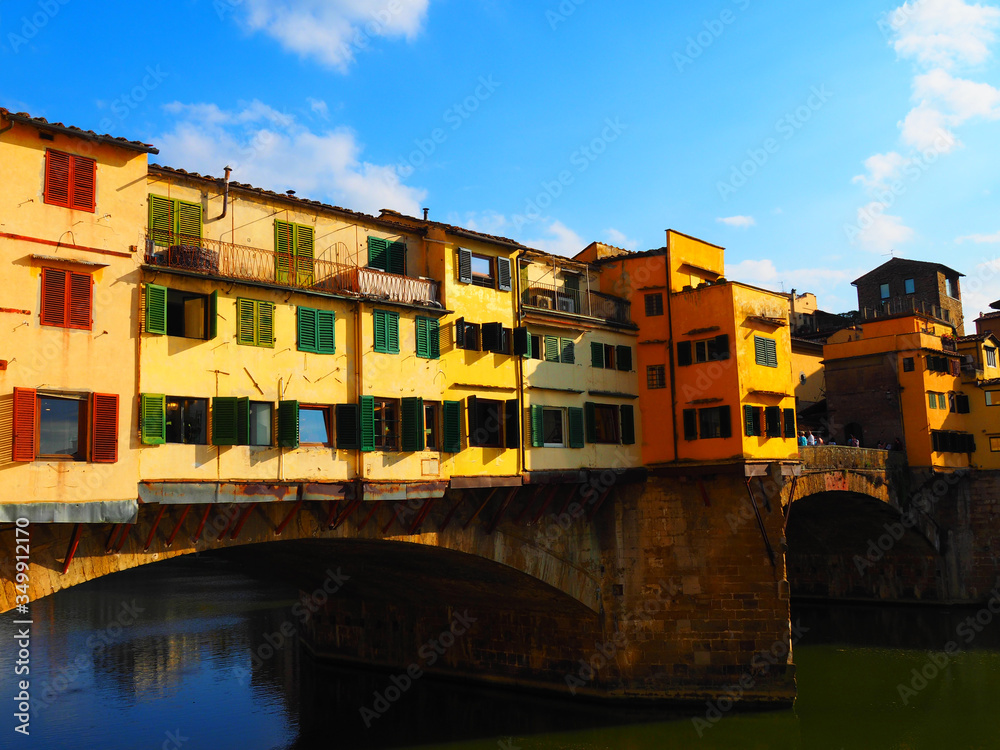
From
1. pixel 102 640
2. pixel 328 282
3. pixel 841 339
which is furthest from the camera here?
pixel 841 339

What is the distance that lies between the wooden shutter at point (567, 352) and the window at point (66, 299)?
57.6 ft

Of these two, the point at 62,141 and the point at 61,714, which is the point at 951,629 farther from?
the point at 62,141

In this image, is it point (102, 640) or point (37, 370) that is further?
point (102, 640)

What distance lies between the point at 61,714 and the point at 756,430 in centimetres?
2848

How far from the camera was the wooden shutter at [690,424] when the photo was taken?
114 feet

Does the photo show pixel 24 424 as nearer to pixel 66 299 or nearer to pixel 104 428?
pixel 104 428

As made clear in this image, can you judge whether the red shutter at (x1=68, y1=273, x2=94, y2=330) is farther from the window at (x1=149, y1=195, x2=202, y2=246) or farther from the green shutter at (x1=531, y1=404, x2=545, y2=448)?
the green shutter at (x1=531, y1=404, x2=545, y2=448)

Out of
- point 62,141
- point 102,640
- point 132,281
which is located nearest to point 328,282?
point 132,281

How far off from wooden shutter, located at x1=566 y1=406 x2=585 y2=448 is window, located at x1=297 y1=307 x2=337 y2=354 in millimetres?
10854

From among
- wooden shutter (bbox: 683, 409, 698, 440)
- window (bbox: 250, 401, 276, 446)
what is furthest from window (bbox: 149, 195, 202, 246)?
wooden shutter (bbox: 683, 409, 698, 440)

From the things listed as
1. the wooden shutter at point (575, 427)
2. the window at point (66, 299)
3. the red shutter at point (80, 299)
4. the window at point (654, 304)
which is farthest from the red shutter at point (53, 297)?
the window at point (654, 304)

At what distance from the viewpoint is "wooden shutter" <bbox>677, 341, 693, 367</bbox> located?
35.4 meters

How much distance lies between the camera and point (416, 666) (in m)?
40.3

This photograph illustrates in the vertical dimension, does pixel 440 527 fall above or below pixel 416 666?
above
